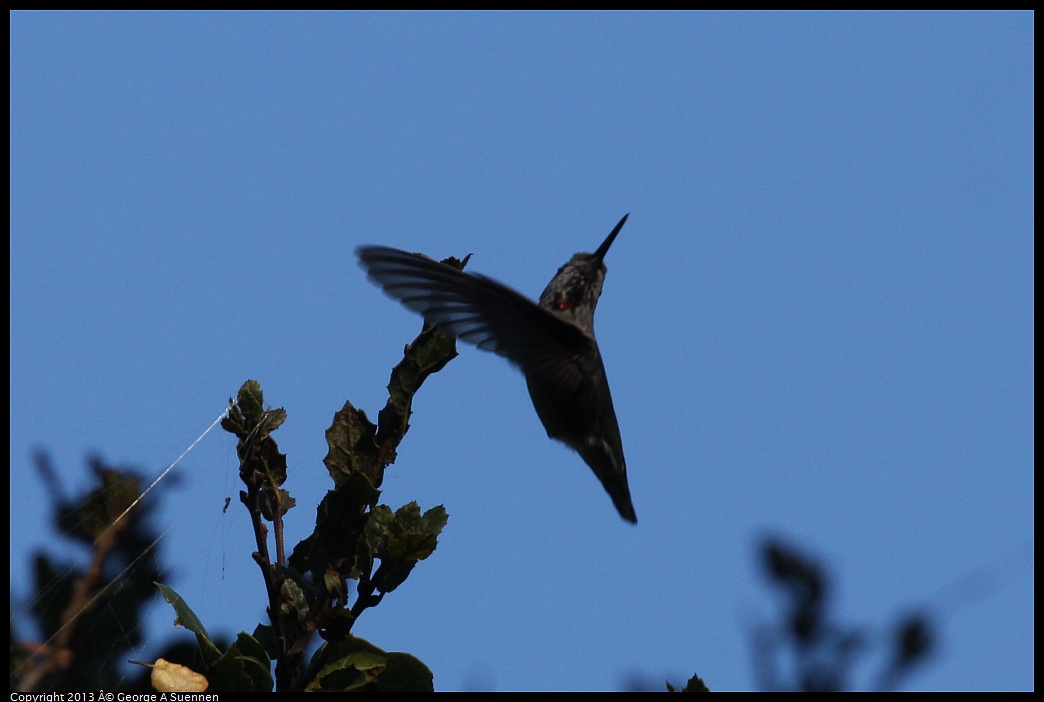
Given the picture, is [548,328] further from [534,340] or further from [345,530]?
[345,530]

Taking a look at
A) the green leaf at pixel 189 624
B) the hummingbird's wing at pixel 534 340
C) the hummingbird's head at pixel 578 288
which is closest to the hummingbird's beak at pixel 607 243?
the hummingbird's head at pixel 578 288

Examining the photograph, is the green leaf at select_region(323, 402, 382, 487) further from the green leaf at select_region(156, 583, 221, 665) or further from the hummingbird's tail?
the hummingbird's tail

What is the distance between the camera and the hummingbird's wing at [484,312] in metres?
4.29

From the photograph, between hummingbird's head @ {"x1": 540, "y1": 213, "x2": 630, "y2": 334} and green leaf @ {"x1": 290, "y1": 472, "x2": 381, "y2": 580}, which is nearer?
green leaf @ {"x1": 290, "y1": 472, "x2": 381, "y2": 580}

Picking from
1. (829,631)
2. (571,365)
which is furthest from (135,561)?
(571,365)

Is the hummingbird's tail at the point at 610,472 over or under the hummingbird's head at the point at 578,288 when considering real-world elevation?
under

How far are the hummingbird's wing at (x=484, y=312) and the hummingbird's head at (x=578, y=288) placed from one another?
2.01ft

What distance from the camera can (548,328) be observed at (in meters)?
5.06

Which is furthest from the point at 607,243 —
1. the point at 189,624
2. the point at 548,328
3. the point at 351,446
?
the point at 189,624

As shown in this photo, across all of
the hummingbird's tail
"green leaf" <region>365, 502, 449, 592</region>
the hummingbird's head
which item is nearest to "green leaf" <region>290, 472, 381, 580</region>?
"green leaf" <region>365, 502, 449, 592</region>

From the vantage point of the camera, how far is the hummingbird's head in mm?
6098

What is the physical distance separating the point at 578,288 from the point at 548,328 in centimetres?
110

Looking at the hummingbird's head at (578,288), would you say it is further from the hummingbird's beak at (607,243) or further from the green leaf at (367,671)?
the green leaf at (367,671)

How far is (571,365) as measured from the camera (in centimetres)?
545
